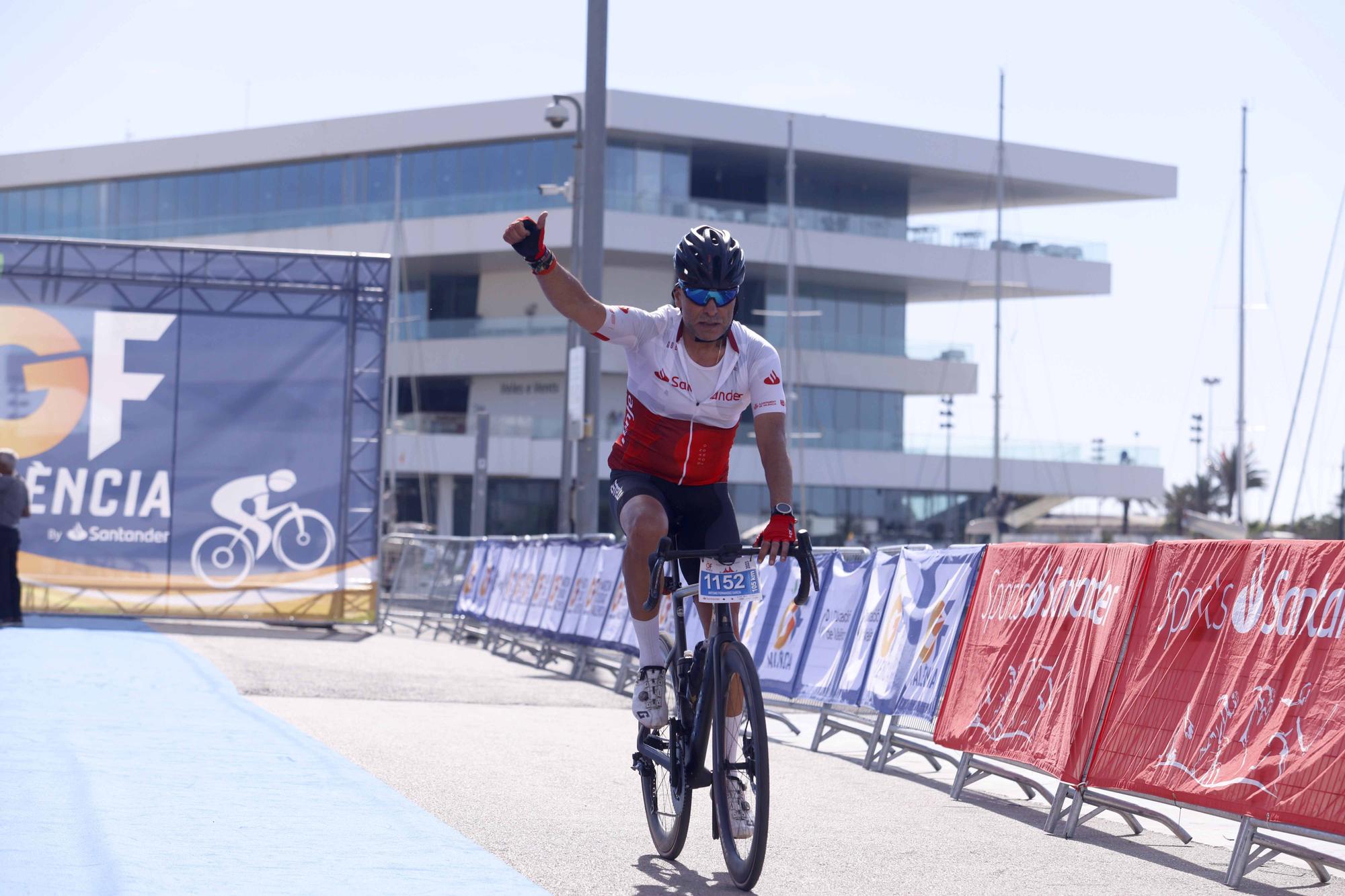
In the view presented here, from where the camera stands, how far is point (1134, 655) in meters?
6.78

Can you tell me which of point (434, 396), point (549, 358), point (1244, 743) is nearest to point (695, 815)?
point (1244, 743)

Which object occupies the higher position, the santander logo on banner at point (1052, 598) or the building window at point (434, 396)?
the building window at point (434, 396)

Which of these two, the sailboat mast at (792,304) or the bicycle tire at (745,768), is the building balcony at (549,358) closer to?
the sailboat mast at (792,304)

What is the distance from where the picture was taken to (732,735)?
5.05 metres

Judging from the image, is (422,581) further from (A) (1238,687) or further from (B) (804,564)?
(B) (804,564)

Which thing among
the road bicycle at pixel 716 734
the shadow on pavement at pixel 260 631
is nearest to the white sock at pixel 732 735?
the road bicycle at pixel 716 734

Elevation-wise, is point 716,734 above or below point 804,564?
below

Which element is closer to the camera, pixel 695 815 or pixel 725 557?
pixel 725 557

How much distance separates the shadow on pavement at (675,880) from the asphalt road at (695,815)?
0.01 metres

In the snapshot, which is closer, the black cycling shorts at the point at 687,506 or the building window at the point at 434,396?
the black cycling shorts at the point at 687,506

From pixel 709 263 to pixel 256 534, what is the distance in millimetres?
17295

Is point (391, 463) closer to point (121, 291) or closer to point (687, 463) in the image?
point (121, 291)

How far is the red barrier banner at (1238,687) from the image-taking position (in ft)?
18.3

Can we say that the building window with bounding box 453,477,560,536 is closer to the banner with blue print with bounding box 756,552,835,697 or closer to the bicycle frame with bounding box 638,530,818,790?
the banner with blue print with bounding box 756,552,835,697
